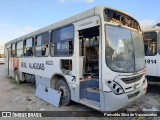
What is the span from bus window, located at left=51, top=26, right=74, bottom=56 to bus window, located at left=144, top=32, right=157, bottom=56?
155 inches

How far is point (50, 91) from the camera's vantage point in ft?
24.1

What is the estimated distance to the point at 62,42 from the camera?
22.3 feet

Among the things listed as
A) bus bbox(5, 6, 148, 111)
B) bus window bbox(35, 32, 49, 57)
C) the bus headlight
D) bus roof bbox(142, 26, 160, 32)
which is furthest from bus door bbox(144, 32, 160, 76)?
bus window bbox(35, 32, 49, 57)

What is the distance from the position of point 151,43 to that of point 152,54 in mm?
498

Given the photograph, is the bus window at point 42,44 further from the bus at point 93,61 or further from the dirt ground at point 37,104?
the dirt ground at point 37,104

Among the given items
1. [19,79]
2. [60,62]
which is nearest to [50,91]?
[60,62]

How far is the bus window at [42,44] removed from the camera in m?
7.92

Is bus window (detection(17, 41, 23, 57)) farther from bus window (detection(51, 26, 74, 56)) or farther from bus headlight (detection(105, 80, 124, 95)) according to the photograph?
bus headlight (detection(105, 80, 124, 95))

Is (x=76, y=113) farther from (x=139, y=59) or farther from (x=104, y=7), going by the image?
(x=104, y=7)

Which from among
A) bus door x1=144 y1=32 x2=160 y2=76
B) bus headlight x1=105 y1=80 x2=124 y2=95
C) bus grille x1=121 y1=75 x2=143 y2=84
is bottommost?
bus headlight x1=105 y1=80 x2=124 y2=95

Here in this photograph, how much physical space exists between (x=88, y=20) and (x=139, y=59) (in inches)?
79.8

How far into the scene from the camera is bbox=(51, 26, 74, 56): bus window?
6.37 metres

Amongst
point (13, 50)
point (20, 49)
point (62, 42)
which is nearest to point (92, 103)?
point (62, 42)

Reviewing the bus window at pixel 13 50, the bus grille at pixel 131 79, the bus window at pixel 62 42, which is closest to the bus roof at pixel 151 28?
the bus grille at pixel 131 79
